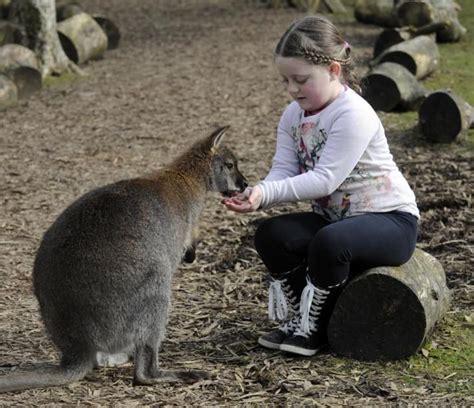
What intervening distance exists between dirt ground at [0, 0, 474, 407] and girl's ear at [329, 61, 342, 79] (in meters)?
1.30

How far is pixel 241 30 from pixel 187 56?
229 cm

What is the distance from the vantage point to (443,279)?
4.89 metres

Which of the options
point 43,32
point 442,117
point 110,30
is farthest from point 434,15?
point 43,32

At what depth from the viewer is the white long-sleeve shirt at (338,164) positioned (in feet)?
14.5

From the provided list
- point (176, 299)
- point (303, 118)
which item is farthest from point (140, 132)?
point (303, 118)

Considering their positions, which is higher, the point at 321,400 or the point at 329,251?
the point at 329,251

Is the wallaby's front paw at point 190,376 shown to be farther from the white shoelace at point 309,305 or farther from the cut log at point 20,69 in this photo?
the cut log at point 20,69

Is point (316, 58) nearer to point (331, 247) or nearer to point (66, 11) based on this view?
point (331, 247)

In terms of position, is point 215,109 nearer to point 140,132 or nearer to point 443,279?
point 140,132

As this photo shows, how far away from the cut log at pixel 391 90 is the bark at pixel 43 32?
3946mm

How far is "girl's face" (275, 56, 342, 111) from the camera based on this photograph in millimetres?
4426

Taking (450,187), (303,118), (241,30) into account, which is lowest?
(241,30)

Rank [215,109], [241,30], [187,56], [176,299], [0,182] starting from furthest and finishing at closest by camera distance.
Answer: [241,30] < [187,56] < [215,109] < [0,182] < [176,299]

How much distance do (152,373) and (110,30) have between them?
10517mm
